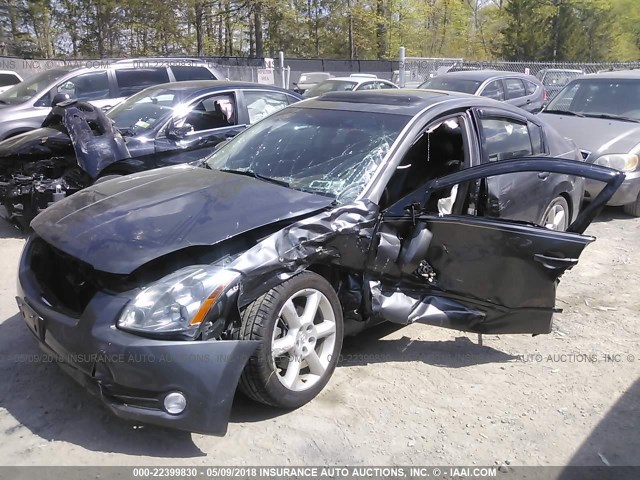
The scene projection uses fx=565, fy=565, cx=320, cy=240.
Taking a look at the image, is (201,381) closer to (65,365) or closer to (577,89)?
(65,365)

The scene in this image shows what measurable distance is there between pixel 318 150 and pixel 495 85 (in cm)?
900

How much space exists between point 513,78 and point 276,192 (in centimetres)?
1067

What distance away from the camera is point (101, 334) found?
8.66 feet

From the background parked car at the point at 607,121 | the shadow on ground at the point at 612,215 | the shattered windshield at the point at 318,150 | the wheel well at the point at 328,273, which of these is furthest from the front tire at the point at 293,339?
the shadow on ground at the point at 612,215

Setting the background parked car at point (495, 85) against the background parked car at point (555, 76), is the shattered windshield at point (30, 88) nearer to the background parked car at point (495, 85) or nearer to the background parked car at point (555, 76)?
the background parked car at point (495, 85)

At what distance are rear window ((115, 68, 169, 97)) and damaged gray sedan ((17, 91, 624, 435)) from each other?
5.99 m

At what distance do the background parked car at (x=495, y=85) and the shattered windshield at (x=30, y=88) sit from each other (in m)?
6.87

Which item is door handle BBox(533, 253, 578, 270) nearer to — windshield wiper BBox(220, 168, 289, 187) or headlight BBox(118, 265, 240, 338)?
windshield wiper BBox(220, 168, 289, 187)

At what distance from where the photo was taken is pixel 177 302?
2.71 meters

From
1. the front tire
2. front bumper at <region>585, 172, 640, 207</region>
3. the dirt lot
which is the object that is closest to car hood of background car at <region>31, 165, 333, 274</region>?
the front tire

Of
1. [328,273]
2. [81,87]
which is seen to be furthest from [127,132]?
[328,273]

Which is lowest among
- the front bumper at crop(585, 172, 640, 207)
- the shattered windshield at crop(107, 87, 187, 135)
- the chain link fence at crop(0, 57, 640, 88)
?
the front bumper at crop(585, 172, 640, 207)

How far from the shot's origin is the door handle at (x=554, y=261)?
3.29 m

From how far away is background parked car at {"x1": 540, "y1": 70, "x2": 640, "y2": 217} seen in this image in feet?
23.0
